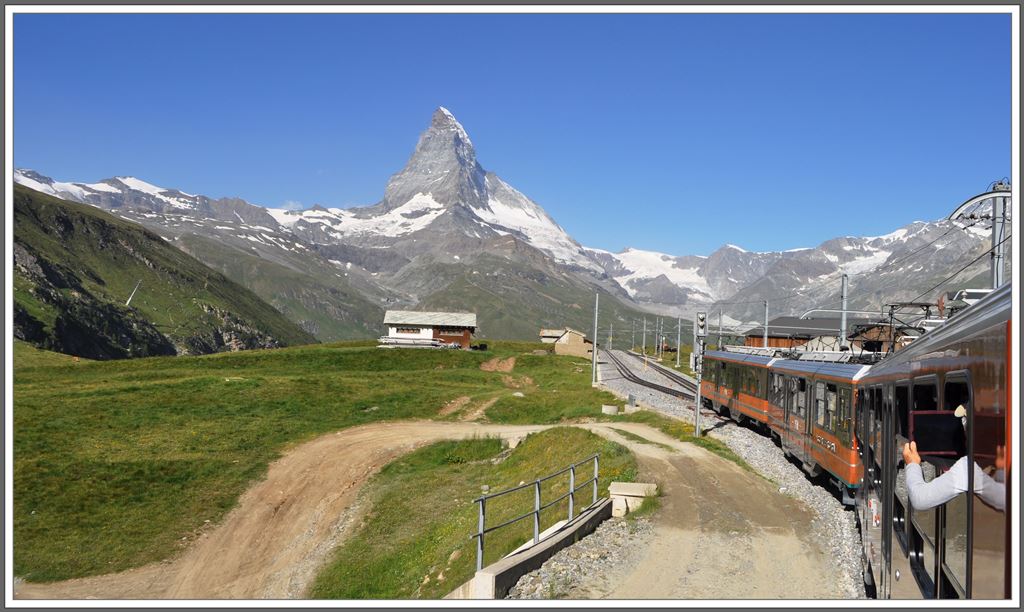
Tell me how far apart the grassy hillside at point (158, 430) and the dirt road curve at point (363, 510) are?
56.6 inches

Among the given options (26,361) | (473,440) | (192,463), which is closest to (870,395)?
(473,440)

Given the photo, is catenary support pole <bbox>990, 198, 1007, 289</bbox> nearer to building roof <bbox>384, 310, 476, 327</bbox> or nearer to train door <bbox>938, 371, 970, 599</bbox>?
train door <bbox>938, 371, 970, 599</bbox>

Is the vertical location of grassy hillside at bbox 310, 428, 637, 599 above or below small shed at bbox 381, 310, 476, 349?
below

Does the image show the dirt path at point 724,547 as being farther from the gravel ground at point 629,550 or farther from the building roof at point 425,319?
the building roof at point 425,319

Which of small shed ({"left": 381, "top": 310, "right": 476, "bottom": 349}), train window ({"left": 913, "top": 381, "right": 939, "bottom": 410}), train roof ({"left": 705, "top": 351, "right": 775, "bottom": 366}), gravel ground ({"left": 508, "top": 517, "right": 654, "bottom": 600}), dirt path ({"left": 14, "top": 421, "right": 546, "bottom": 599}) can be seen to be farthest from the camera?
small shed ({"left": 381, "top": 310, "right": 476, "bottom": 349})

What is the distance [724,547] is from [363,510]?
18.5 metres

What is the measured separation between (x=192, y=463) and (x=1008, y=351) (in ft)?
125

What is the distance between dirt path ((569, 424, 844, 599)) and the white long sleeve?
320 inches

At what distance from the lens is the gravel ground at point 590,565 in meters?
13.0

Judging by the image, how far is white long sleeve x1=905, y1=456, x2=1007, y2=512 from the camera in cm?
456

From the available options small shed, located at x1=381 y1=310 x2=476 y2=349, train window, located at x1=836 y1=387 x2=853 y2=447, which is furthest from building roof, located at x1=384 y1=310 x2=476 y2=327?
train window, located at x1=836 y1=387 x2=853 y2=447

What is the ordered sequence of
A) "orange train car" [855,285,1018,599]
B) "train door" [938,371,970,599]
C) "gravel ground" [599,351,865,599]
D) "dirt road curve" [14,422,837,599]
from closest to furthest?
1. "orange train car" [855,285,1018,599]
2. "train door" [938,371,970,599]
3. "dirt road curve" [14,422,837,599]
4. "gravel ground" [599,351,865,599]

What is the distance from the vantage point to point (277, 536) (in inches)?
1161

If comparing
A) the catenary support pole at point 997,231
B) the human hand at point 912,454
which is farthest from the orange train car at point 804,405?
the human hand at point 912,454
